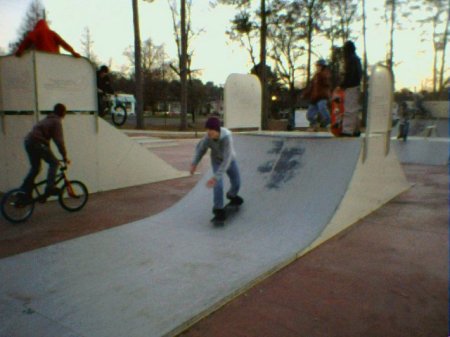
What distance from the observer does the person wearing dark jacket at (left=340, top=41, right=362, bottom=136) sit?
6.67 m

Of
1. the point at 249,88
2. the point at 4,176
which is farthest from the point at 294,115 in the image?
the point at 4,176

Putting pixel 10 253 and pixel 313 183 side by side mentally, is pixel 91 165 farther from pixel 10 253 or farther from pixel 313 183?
pixel 313 183

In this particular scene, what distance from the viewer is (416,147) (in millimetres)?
15984

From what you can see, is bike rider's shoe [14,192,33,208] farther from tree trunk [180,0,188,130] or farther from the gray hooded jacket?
tree trunk [180,0,188,130]

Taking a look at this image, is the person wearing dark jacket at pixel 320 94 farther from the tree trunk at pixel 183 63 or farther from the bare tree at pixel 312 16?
the bare tree at pixel 312 16

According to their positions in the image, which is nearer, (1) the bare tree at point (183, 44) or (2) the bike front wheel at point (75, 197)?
(2) the bike front wheel at point (75, 197)

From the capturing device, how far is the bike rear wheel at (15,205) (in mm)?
5746

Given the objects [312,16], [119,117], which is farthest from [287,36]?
[119,117]

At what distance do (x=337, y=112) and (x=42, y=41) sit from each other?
238 inches

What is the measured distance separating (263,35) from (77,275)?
24.4 m

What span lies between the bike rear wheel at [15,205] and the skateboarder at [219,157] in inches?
108

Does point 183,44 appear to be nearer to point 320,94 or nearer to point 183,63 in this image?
point 183,63

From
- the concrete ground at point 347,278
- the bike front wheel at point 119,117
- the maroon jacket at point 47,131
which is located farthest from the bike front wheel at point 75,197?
the bike front wheel at point 119,117

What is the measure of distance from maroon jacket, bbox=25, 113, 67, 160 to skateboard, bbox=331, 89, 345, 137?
4.96 metres
